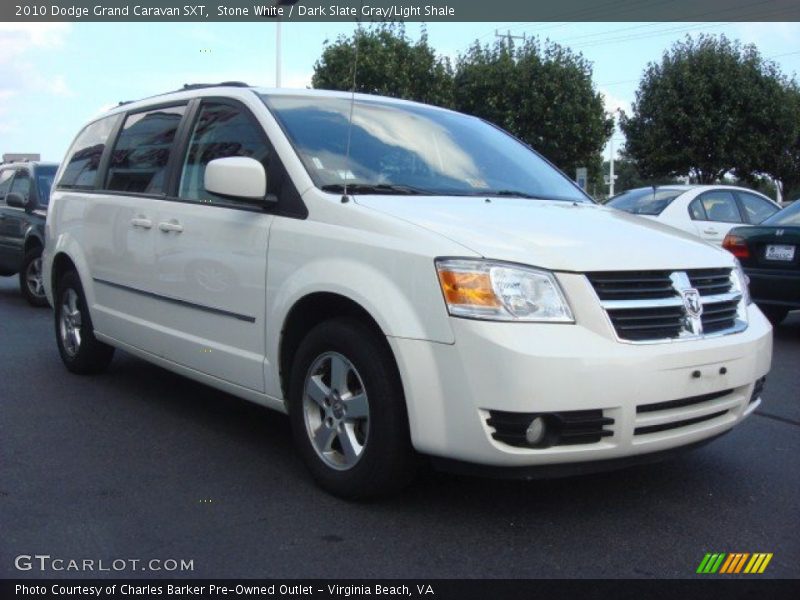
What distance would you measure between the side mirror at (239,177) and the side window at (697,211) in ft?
24.4

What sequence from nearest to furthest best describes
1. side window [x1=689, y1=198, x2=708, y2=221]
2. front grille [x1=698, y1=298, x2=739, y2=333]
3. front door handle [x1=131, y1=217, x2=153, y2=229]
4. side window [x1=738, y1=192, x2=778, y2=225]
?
front grille [x1=698, y1=298, x2=739, y2=333]
front door handle [x1=131, y1=217, x2=153, y2=229]
side window [x1=689, y1=198, x2=708, y2=221]
side window [x1=738, y1=192, x2=778, y2=225]

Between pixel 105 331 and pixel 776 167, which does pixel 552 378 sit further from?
pixel 776 167

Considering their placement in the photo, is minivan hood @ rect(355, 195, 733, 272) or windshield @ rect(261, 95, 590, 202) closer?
minivan hood @ rect(355, 195, 733, 272)

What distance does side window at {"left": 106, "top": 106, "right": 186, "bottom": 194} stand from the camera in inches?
198

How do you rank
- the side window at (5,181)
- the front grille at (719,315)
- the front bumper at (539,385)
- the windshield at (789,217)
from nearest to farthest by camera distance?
the front bumper at (539,385) → the front grille at (719,315) → the windshield at (789,217) → the side window at (5,181)

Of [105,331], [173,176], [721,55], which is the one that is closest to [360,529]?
[173,176]

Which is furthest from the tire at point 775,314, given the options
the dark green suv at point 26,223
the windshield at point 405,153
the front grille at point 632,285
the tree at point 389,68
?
the tree at point 389,68

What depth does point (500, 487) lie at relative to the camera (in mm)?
3883

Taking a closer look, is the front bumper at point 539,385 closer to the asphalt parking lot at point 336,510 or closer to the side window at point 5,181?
the asphalt parking lot at point 336,510

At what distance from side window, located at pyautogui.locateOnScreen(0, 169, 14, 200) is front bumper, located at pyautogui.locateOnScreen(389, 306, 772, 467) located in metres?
9.24

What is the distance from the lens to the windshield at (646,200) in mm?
10328

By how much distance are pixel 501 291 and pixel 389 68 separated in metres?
22.7

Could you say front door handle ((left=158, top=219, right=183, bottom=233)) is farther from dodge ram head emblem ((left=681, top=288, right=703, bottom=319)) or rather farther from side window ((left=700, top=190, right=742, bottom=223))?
side window ((left=700, top=190, right=742, bottom=223))

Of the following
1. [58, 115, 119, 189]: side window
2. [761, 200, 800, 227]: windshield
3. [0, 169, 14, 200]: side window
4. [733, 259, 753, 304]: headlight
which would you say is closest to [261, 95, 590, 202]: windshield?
[733, 259, 753, 304]: headlight
